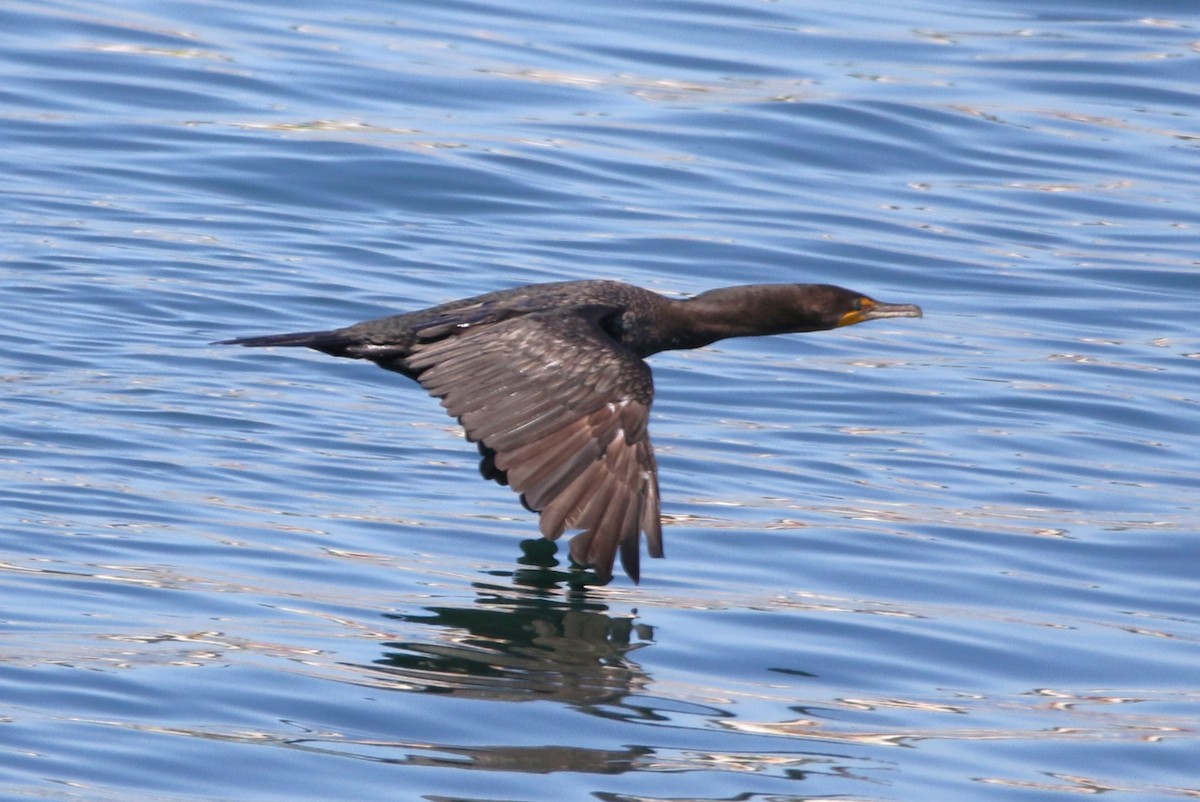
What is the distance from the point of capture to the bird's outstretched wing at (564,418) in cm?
698

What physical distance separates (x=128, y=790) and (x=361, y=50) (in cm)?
1279

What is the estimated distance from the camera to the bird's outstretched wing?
22.9ft

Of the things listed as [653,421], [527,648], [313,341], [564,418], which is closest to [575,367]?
[564,418]

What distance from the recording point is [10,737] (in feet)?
18.4

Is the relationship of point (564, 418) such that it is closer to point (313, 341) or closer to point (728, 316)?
point (313, 341)

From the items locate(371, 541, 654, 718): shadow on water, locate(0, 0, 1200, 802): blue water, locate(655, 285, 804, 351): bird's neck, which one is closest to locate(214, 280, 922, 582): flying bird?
locate(655, 285, 804, 351): bird's neck

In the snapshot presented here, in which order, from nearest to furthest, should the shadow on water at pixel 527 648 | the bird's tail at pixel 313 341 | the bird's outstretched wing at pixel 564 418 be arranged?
the shadow on water at pixel 527 648, the bird's outstretched wing at pixel 564 418, the bird's tail at pixel 313 341

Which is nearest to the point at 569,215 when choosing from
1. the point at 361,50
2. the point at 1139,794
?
the point at 361,50

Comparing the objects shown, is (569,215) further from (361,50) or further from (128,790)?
(128,790)

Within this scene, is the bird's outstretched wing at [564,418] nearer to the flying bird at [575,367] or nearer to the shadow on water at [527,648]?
the flying bird at [575,367]

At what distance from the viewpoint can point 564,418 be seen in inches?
291

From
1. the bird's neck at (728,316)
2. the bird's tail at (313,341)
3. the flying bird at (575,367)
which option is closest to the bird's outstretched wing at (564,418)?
the flying bird at (575,367)

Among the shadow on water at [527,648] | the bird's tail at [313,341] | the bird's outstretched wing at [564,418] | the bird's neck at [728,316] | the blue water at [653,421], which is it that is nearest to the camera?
the blue water at [653,421]

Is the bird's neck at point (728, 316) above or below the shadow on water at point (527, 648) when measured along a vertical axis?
above
